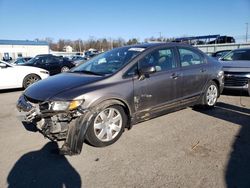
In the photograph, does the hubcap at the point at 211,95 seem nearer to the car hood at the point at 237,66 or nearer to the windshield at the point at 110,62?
the car hood at the point at 237,66

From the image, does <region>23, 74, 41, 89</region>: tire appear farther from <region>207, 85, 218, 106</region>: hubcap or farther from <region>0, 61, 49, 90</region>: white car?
<region>207, 85, 218, 106</region>: hubcap

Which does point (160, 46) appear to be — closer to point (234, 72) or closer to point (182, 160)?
point (182, 160)

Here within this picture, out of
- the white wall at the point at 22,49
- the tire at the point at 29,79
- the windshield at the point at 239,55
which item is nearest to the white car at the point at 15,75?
the tire at the point at 29,79

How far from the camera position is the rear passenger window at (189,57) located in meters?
5.05

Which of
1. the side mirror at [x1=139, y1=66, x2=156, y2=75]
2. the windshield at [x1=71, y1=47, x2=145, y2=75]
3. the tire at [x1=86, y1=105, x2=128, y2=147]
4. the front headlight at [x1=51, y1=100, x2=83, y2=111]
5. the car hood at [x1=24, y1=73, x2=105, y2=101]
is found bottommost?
the tire at [x1=86, y1=105, x2=128, y2=147]

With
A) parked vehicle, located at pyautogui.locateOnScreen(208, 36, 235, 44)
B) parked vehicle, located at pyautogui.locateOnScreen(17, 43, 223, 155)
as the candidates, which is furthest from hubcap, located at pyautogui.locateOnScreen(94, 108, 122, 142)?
parked vehicle, located at pyautogui.locateOnScreen(208, 36, 235, 44)

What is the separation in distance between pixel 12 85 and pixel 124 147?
7.12 metres

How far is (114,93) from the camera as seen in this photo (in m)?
3.85

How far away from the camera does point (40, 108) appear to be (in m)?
3.57

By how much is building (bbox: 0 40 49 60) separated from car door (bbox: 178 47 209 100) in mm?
49936

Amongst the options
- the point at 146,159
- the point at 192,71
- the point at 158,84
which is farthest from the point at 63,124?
the point at 192,71

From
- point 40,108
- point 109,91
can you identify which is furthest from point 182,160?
point 40,108

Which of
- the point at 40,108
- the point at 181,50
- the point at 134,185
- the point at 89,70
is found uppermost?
the point at 181,50

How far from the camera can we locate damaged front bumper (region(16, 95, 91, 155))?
11.1ft
